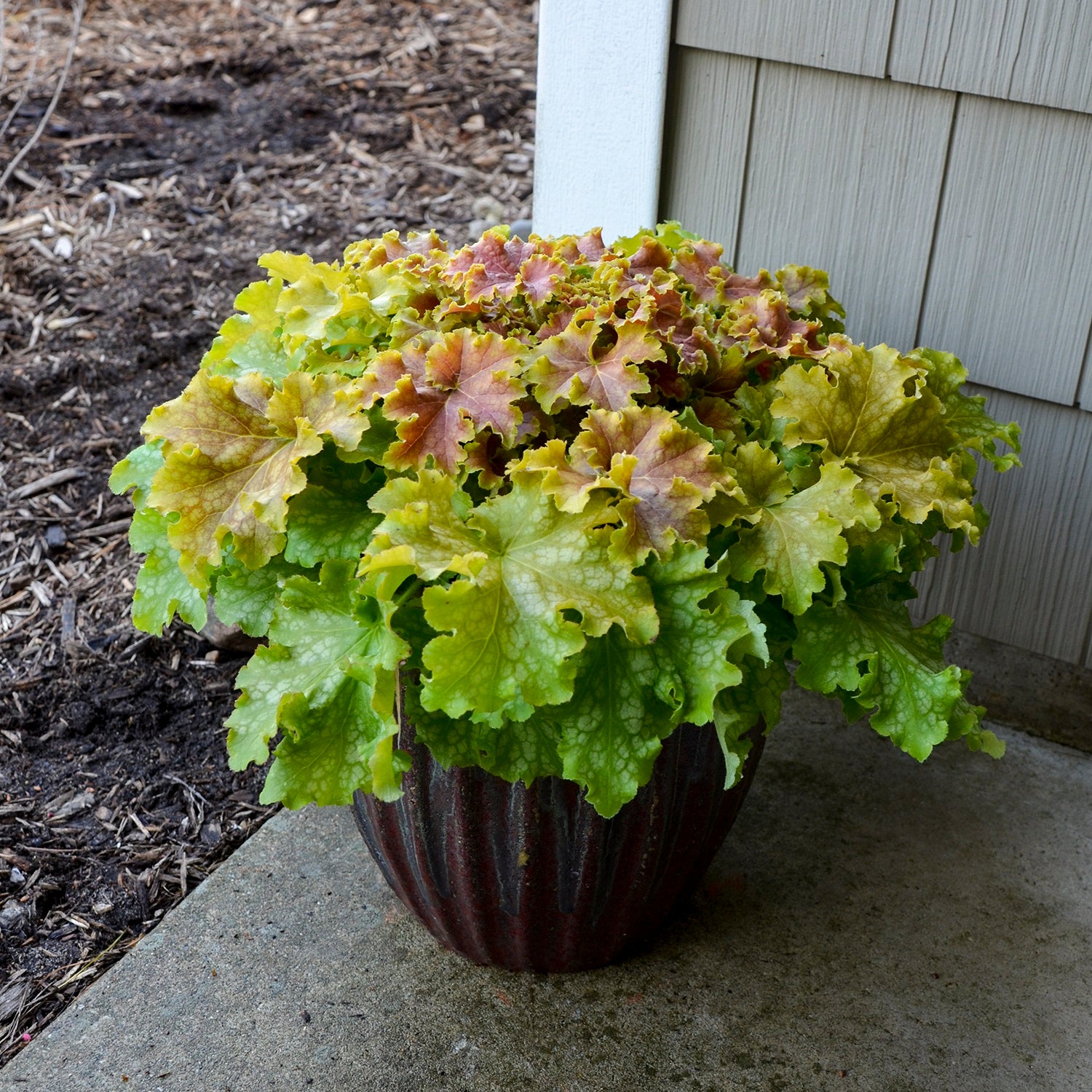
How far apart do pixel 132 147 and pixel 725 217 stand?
274cm

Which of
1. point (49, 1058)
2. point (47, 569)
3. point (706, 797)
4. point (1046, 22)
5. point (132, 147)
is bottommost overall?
point (49, 1058)

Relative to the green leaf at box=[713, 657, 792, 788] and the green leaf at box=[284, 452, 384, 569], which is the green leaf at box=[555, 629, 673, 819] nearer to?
the green leaf at box=[713, 657, 792, 788]

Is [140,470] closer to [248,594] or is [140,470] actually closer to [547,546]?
[248,594]

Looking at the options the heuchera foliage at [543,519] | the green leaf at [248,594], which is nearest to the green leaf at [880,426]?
the heuchera foliage at [543,519]

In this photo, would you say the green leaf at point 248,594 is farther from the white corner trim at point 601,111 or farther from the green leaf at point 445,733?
the white corner trim at point 601,111

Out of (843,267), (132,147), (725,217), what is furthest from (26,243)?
(843,267)

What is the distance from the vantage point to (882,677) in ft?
5.45

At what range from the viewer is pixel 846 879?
2223mm

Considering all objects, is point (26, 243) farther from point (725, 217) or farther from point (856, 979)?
point (856, 979)

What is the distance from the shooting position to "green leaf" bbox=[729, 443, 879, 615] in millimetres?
1536

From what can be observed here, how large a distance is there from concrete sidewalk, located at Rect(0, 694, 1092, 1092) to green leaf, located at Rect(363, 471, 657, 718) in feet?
2.41

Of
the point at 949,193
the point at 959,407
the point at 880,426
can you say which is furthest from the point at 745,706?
the point at 949,193

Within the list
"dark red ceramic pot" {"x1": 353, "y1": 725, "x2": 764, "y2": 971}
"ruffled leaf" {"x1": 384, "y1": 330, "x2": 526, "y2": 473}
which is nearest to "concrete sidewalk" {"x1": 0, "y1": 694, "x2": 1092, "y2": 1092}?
A: "dark red ceramic pot" {"x1": 353, "y1": 725, "x2": 764, "y2": 971}

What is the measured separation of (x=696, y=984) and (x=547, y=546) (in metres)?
0.92
